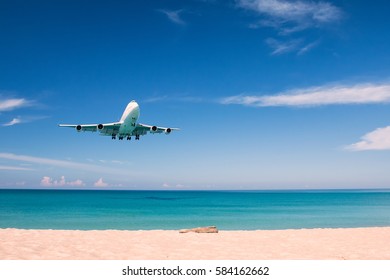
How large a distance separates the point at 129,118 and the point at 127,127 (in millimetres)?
2435

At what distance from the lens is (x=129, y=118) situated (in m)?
39.1

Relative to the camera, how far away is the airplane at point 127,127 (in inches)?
1523

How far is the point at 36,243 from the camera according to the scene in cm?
1644

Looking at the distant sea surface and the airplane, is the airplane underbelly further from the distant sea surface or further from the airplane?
the distant sea surface

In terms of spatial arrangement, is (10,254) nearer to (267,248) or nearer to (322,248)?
(267,248)

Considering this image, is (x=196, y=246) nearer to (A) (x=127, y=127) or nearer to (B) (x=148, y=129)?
(A) (x=127, y=127)

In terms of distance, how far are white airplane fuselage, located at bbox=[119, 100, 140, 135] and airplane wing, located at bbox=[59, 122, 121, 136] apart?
81 centimetres

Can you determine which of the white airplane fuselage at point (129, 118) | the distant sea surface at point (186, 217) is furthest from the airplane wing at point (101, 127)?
the distant sea surface at point (186, 217)

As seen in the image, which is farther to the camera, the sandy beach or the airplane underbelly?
the airplane underbelly

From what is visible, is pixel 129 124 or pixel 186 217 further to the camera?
pixel 186 217

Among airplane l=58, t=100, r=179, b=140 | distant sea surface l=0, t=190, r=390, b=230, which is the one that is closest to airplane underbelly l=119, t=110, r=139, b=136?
airplane l=58, t=100, r=179, b=140

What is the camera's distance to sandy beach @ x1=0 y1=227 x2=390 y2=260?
47.8ft

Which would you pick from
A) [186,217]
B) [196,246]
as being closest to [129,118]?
[196,246]
